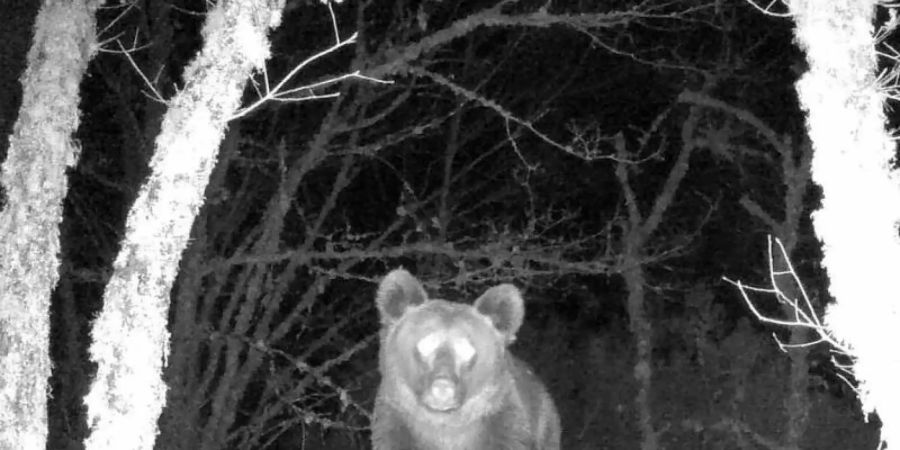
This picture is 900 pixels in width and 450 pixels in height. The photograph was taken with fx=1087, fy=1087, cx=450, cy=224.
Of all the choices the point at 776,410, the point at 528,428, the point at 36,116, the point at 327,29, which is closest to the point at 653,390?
the point at 776,410

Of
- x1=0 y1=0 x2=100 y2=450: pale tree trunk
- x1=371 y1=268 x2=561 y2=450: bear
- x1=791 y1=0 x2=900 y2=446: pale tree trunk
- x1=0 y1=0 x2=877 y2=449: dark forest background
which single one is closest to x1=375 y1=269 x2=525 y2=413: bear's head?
x1=371 y1=268 x2=561 y2=450: bear

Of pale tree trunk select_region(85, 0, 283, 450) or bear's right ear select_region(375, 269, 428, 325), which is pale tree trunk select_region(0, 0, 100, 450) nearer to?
pale tree trunk select_region(85, 0, 283, 450)

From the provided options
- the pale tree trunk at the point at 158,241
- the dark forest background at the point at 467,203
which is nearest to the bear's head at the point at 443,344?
the pale tree trunk at the point at 158,241

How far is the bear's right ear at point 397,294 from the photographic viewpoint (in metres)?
6.39

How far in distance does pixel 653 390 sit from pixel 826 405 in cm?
273

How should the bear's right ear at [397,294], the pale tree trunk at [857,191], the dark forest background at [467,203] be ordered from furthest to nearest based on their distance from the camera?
the dark forest background at [467,203] → the bear's right ear at [397,294] → the pale tree trunk at [857,191]

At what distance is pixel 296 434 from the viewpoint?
727 inches

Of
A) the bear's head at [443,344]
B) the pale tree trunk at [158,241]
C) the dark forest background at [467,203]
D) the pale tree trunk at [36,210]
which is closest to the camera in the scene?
the pale tree trunk at [158,241]

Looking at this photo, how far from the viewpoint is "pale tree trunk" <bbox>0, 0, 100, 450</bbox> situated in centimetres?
565

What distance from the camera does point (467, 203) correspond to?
52.4ft

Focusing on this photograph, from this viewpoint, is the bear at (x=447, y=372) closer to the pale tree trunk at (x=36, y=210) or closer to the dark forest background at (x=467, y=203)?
the pale tree trunk at (x=36, y=210)

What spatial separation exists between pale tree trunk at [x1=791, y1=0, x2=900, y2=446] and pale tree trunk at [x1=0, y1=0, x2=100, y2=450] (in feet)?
12.7

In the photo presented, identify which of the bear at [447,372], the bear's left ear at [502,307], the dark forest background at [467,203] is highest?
the dark forest background at [467,203]

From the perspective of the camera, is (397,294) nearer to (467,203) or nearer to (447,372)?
(447,372)
